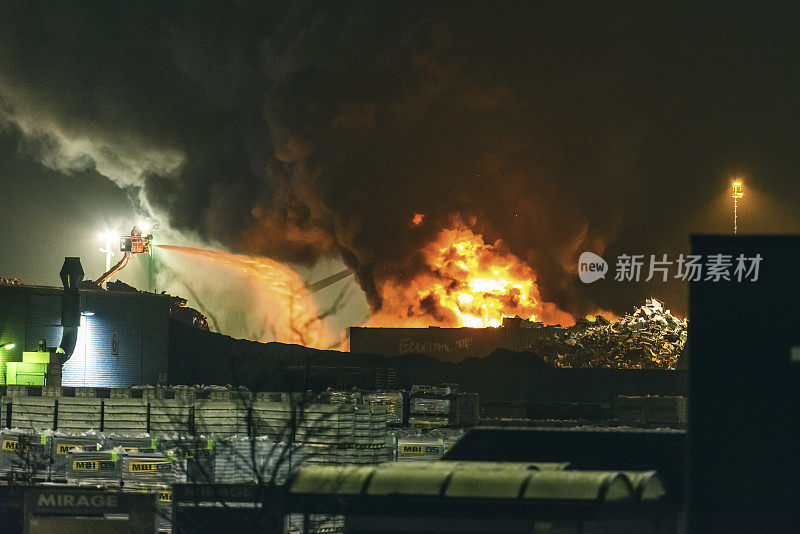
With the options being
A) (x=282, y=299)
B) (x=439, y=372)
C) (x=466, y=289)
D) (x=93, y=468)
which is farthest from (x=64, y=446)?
(x=282, y=299)

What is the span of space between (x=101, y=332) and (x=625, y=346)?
28.1m

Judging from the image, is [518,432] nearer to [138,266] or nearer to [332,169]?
[332,169]

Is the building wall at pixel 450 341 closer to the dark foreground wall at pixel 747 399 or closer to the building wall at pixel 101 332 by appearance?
the building wall at pixel 101 332

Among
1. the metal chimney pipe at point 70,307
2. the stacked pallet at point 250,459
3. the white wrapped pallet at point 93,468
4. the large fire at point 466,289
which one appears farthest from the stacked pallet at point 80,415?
the large fire at point 466,289

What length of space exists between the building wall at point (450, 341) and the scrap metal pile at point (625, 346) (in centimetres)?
563

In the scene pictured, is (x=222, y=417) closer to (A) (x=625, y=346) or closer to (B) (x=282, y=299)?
(A) (x=625, y=346)

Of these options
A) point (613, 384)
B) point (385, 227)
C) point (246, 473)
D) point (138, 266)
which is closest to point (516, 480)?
point (246, 473)

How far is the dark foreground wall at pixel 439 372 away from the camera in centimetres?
5231

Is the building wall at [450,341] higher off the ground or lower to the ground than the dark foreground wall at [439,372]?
higher

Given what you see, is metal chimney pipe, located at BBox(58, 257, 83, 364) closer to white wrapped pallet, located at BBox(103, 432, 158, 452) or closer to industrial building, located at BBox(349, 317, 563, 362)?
white wrapped pallet, located at BBox(103, 432, 158, 452)

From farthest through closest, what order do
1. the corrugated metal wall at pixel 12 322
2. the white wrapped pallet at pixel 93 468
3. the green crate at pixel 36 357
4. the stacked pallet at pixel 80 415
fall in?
the corrugated metal wall at pixel 12 322 < the green crate at pixel 36 357 < the stacked pallet at pixel 80 415 < the white wrapped pallet at pixel 93 468

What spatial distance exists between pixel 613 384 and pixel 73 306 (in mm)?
25494

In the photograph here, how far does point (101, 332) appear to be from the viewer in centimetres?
4925

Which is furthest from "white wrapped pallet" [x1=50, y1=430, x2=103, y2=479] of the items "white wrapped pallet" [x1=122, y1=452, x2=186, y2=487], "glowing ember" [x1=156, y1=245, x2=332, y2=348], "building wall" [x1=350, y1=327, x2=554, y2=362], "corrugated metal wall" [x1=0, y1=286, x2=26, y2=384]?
"glowing ember" [x1=156, y1=245, x2=332, y2=348]
